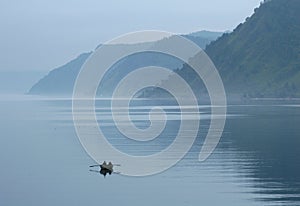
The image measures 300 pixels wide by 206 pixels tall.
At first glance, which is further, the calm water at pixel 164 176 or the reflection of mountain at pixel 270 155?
the reflection of mountain at pixel 270 155

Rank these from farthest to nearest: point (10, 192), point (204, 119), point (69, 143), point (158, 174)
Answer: point (204, 119) → point (69, 143) → point (158, 174) → point (10, 192)

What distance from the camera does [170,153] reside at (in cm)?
10656

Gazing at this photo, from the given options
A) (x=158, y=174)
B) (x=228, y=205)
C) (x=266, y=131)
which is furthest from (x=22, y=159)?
(x=266, y=131)

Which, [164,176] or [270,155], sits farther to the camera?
[270,155]

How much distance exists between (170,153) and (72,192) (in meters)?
36.0

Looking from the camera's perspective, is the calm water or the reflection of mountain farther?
the reflection of mountain

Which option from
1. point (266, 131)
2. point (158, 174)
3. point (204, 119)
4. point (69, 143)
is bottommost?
point (158, 174)

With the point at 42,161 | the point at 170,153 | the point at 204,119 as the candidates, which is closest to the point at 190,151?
the point at 170,153

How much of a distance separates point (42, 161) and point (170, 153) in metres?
19.4

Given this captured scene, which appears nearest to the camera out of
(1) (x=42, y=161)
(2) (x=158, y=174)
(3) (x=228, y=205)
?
(3) (x=228, y=205)

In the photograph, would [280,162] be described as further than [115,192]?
Yes

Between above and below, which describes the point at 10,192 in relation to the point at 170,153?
below

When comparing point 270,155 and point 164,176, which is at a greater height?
point 270,155

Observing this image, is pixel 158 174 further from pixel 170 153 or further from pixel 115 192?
pixel 170 153
